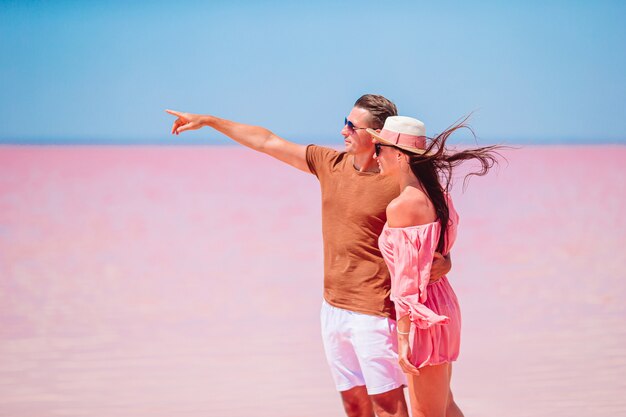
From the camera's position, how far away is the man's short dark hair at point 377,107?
10.8 feet

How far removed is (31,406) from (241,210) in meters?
10.7

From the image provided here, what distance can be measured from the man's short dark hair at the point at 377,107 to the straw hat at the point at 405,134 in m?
0.25

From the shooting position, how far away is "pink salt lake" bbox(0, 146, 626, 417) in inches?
191

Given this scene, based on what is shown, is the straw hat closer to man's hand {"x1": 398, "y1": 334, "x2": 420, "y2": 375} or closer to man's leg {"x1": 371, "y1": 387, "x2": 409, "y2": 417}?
man's hand {"x1": 398, "y1": 334, "x2": 420, "y2": 375}

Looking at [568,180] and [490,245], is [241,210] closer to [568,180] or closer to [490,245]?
[490,245]

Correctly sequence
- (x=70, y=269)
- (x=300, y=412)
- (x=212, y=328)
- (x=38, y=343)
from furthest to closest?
1. (x=70, y=269)
2. (x=212, y=328)
3. (x=38, y=343)
4. (x=300, y=412)

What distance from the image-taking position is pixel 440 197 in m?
3.00

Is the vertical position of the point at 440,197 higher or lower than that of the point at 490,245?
higher

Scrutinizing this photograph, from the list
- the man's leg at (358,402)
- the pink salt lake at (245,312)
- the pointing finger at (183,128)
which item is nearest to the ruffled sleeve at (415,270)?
the man's leg at (358,402)

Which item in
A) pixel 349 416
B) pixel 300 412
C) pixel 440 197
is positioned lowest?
pixel 300 412

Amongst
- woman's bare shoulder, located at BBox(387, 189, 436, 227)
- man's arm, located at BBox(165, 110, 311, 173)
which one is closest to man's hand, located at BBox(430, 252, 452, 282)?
woman's bare shoulder, located at BBox(387, 189, 436, 227)

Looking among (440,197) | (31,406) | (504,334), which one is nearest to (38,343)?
(31,406)

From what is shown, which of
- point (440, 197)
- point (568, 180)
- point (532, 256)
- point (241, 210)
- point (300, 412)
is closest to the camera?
point (440, 197)

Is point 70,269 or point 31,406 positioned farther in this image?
point 70,269
